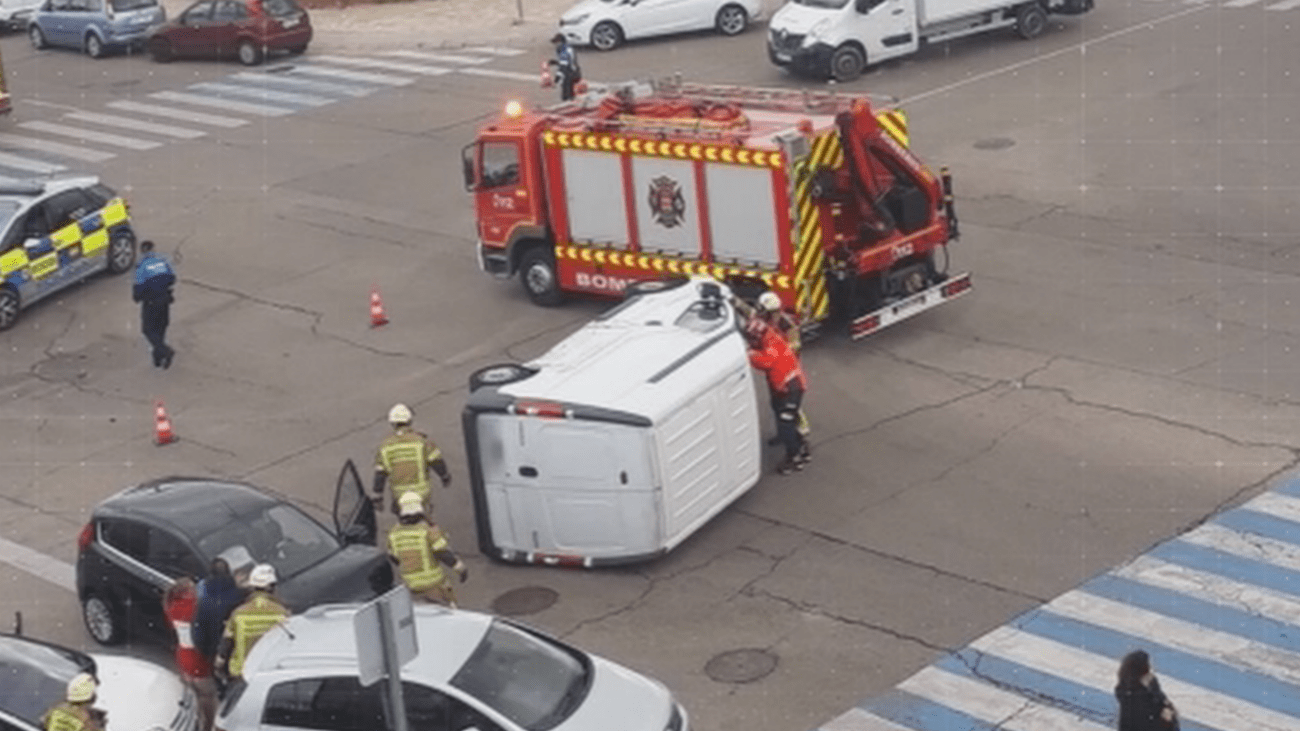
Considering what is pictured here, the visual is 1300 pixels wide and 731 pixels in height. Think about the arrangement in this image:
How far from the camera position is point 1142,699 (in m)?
12.6

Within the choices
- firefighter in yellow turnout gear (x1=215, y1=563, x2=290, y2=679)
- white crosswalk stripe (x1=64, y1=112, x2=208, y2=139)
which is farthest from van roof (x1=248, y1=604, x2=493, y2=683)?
white crosswalk stripe (x1=64, y1=112, x2=208, y2=139)

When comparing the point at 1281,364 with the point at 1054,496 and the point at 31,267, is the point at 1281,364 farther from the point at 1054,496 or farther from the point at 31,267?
→ the point at 31,267

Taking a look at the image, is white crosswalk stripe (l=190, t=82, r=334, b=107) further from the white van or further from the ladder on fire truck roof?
the white van

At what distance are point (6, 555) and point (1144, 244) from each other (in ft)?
42.1

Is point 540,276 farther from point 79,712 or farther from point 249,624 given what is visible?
point 79,712

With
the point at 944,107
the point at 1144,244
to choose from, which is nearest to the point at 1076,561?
the point at 1144,244

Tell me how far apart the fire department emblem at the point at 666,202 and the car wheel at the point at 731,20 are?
1583 centimetres

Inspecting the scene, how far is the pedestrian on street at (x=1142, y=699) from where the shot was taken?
41.4ft

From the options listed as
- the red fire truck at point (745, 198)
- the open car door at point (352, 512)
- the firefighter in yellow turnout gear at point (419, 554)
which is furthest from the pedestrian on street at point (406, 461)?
the red fire truck at point (745, 198)

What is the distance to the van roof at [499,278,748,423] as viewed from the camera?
17.5m

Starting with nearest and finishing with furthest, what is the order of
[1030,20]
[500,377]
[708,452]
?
[708,452]
[500,377]
[1030,20]

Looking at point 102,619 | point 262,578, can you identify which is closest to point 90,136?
point 102,619

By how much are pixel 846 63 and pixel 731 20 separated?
15.3 feet

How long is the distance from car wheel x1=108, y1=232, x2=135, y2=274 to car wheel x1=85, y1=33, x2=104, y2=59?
1569 centimetres
